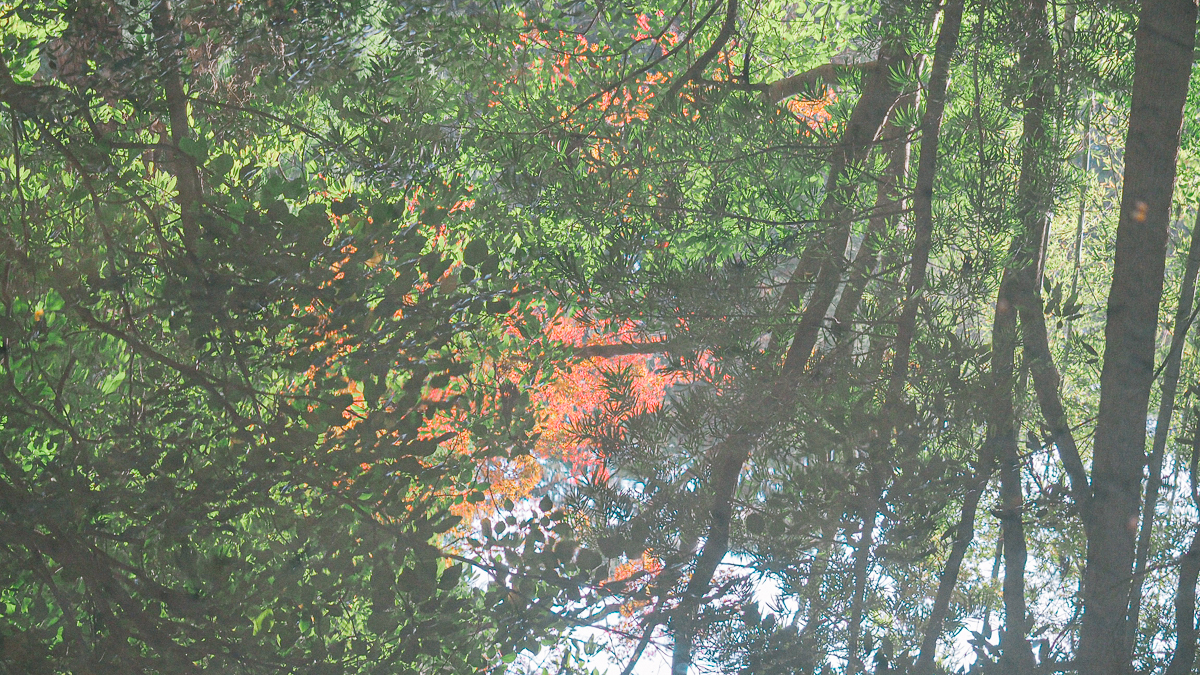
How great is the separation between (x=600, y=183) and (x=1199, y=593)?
2875mm

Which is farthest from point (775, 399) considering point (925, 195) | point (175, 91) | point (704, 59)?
point (175, 91)

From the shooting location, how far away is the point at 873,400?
297cm

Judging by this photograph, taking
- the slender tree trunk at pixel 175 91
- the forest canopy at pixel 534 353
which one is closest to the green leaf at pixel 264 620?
the forest canopy at pixel 534 353

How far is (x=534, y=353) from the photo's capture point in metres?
3.72

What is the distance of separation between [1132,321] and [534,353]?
2137 millimetres

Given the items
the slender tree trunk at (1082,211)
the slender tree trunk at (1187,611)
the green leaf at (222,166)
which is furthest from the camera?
the slender tree trunk at (1082,211)

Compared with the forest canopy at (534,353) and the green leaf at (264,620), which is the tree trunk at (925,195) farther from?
the green leaf at (264,620)

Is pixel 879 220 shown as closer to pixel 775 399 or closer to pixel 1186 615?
pixel 775 399

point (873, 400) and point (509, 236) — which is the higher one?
point (509, 236)

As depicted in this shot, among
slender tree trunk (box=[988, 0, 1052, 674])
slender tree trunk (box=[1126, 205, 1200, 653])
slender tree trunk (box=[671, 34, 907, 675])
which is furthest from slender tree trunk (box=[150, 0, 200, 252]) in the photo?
slender tree trunk (box=[1126, 205, 1200, 653])

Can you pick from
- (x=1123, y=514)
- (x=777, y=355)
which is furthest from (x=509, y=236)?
(x=1123, y=514)

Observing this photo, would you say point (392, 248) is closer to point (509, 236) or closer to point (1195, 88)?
point (509, 236)

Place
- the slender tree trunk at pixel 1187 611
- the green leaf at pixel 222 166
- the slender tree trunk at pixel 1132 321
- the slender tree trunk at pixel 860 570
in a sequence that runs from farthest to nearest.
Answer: the slender tree trunk at pixel 1187 611 < the slender tree trunk at pixel 860 570 < the slender tree trunk at pixel 1132 321 < the green leaf at pixel 222 166

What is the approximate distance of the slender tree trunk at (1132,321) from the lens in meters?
2.75
